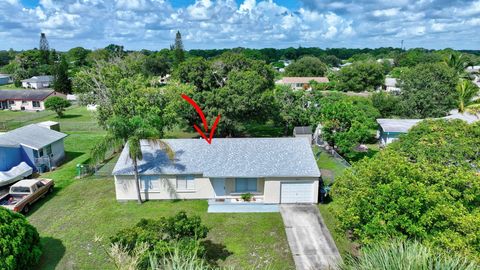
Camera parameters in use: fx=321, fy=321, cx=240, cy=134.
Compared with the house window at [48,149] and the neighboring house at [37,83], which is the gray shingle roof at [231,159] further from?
the neighboring house at [37,83]

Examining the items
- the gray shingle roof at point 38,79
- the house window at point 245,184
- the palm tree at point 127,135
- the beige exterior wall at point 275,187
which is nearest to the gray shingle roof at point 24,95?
the gray shingle roof at point 38,79

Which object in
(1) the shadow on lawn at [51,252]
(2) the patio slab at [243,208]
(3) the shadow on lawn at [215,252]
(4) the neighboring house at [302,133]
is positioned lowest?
(1) the shadow on lawn at [51,252]

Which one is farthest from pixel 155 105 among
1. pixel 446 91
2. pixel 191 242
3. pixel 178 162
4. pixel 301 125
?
pixel 446 91

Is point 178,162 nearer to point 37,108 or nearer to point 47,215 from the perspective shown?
point 47,215

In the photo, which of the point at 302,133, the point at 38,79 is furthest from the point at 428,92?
the point at 38,79

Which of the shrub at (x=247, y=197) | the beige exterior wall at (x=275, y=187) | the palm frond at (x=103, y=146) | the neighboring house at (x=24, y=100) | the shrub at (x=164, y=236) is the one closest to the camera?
the shrub at (x=164, y=236)

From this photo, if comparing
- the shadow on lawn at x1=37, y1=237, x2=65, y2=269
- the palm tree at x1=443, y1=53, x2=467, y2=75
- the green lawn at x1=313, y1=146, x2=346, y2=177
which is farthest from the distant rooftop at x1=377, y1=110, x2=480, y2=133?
the shadow on lawn at x1=37, y1=237, x2=65, y2=269
